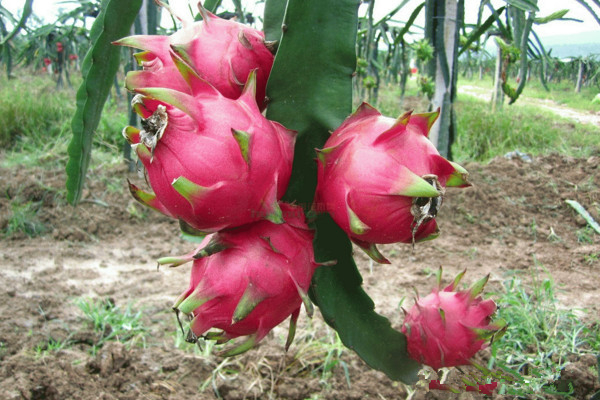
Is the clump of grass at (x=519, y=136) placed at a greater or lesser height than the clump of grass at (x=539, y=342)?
greater

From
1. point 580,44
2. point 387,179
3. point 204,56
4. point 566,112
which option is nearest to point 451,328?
point 387,179

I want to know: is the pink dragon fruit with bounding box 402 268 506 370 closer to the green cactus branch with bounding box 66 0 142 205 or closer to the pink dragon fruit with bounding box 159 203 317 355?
the pink dragon fruit with bounding box 159 203 317 355

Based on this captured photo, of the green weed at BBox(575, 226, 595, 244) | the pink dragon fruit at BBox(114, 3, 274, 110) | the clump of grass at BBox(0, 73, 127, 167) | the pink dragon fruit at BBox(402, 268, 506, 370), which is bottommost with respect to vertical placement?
the green weed at BBox(575, 226, 595, 244)

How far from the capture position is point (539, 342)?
53.5 inches

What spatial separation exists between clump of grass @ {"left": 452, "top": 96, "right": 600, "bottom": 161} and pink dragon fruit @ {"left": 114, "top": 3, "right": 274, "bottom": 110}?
319 cm

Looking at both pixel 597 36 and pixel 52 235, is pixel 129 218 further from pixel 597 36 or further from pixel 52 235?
pixel 597 36

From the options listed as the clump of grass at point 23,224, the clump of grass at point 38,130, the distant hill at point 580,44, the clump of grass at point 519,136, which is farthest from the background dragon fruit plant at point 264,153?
the clump of grass at point 38,130

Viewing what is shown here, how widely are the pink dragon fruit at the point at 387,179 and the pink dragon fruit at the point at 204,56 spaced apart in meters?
0.13

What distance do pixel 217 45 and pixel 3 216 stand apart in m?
2.46

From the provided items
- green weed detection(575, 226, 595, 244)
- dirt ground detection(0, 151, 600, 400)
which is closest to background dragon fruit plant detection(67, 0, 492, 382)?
dirt ground detection(0, 151, 600, 400)

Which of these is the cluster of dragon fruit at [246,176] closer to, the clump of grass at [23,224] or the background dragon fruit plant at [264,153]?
the background dragon fruit plant at [264,153]

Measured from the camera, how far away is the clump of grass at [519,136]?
336 centimetres

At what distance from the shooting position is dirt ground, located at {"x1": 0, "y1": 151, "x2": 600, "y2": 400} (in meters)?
1.21

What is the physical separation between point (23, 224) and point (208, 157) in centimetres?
244
